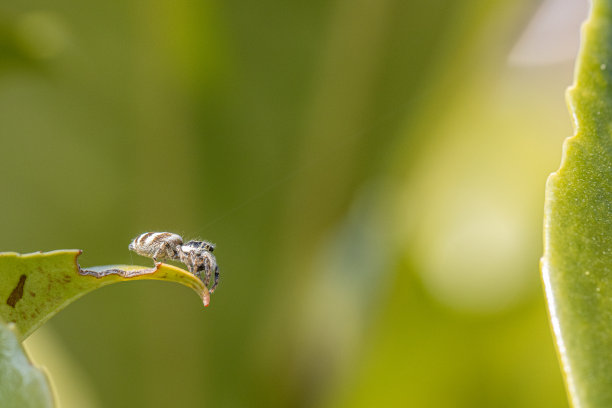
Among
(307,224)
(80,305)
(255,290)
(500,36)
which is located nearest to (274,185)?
(307,224)

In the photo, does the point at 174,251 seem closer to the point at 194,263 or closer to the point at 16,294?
the point at 194,263

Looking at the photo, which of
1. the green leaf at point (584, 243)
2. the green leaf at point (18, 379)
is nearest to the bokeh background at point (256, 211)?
the green leaf at point (584, 243)

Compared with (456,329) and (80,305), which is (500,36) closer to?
(456,329)

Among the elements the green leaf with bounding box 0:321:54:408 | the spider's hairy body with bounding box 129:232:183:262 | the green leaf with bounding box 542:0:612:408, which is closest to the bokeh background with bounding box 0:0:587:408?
the spider's hairy body with bounding box 129:232:183:262

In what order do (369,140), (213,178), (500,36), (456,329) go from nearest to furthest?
(456,329) → (213,178) → (369,140) → (500,36)

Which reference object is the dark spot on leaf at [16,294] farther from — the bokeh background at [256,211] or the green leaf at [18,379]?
the bokeh background at [256,211]

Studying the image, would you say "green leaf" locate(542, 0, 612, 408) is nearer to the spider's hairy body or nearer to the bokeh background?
the spider's hairy body
